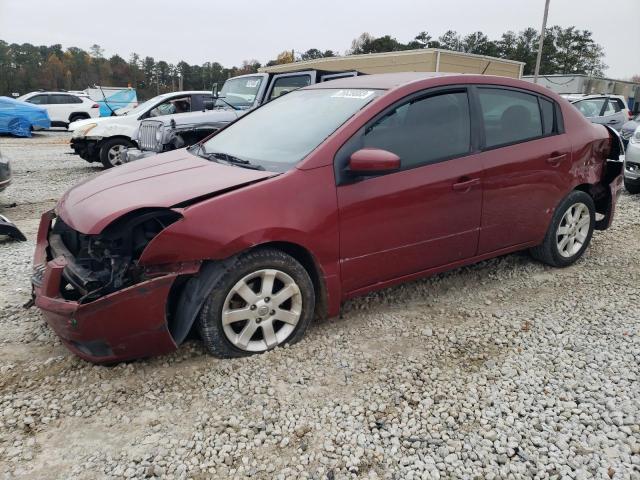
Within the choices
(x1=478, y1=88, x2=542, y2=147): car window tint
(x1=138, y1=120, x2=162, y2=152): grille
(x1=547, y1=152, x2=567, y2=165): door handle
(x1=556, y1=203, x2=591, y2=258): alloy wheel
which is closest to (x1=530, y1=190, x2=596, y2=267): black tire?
(x1=556, y1=203, x2=591, y2=258): alloy wheel

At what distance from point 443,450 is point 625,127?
10.4m

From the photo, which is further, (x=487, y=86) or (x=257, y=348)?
(x=487, y=86)

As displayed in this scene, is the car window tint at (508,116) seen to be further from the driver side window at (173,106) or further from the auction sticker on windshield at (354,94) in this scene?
the driver side window at (173,106)

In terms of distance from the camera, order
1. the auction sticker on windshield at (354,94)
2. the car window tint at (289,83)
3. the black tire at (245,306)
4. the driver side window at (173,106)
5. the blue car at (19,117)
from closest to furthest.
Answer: the black tire at (245,306) → the auction sticker on windshield at (354,94) → the car window tint at (289,83) → the driver side window at (173,106) → the blue car at (19,117)

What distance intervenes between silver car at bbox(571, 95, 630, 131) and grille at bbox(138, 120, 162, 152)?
10353 mm

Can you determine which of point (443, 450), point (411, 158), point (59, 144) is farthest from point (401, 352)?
point (59, 144)

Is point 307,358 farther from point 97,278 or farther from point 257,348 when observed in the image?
point 97,278

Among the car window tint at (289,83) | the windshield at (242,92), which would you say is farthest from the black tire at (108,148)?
the car window tint at (289,83)

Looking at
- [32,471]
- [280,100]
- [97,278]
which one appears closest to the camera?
[32,471]

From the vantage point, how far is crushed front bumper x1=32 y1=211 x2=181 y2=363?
8.15ft

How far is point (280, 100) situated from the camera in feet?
13.4

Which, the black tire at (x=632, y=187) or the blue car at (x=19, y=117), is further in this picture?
the blue car at (x=19, y=117)

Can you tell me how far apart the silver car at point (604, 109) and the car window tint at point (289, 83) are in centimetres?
805

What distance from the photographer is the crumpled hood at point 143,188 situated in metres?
2.68
